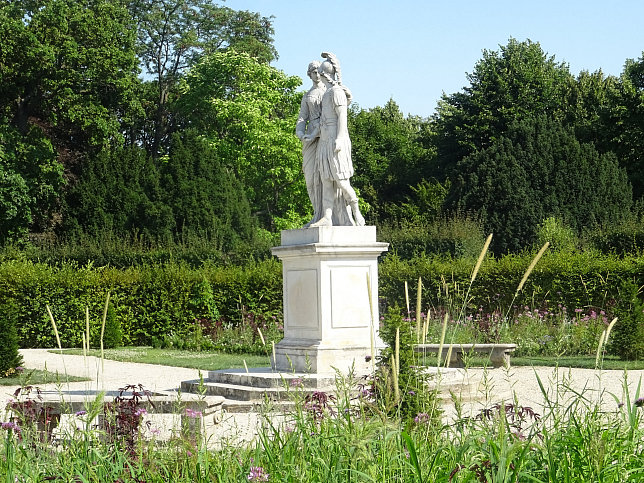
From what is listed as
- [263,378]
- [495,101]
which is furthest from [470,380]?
[495,101]

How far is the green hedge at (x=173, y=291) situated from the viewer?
19703mm

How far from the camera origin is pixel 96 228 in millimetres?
28875

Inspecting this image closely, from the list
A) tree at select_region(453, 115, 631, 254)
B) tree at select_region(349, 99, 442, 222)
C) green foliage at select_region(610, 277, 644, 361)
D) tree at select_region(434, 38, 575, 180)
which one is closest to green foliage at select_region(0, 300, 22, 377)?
green foliage at select_region(610, 277, 644, 361)

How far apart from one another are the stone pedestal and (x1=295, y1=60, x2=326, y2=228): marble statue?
63cm

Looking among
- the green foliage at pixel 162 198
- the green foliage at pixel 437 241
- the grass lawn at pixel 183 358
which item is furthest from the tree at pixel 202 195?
the grass lawn at pixel 183 358

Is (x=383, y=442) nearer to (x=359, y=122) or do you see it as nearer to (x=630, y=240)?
(x=630, y=240)

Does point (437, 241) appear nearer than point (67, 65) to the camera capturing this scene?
Yes

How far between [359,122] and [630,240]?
2491cm

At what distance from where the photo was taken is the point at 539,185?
33375 mm

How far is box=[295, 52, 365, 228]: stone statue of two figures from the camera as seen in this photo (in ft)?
38.1

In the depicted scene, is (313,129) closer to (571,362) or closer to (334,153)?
(334,153)

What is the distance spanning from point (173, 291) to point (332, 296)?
411 inches

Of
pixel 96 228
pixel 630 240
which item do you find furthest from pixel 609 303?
pixel 96 228

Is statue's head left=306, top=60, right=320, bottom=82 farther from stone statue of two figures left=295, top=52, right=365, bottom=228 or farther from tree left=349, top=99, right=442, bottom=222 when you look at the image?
tree left=349, top=99, right=442, bottom=222
